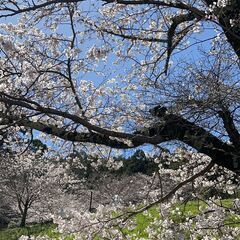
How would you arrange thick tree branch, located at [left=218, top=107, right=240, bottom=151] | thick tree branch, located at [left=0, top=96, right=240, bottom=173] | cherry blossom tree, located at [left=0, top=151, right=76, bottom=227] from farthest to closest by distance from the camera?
cherry blossom tree, located at [left=0, top=151, right=76, bottom=227], thick tree branch, located at [left=0, top=96, right=240, bottom=173], thick tree branch, located at [left=218, top=107, right=240, bottom=151]

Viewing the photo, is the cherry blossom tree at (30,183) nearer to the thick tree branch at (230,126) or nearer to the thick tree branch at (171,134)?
the thick tree branch at (171,134)

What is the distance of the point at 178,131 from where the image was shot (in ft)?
16.4

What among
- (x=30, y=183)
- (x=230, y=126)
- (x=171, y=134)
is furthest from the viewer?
(x=30, y=183)

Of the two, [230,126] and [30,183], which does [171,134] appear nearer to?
[230,126]

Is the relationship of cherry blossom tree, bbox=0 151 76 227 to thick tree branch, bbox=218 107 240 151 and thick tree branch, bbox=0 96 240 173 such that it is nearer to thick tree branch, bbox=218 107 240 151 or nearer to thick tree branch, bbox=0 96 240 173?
thick tree branch, bbox=0 96 240 173

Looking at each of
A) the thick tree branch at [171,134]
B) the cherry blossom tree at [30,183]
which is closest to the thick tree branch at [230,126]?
the thick tree branch at [171,134]

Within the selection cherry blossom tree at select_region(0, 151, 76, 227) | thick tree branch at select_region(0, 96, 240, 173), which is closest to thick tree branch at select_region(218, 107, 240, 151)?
thick tree branch at select_region(0, 96, 240, 173)

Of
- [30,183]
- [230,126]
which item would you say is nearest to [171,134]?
[230,126]

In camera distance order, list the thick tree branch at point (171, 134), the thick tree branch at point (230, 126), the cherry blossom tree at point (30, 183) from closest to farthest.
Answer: the thick tree branch at point (230, 126) → the thick tree branch at point (171, 134) → the cherry blossom tree at point (30, 183)

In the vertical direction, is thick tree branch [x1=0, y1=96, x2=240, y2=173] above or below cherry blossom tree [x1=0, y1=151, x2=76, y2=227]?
below

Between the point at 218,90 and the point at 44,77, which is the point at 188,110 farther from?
the point at 44,77

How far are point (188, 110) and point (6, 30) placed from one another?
4.16 metres

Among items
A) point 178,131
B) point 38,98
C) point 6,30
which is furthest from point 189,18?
point 6,30

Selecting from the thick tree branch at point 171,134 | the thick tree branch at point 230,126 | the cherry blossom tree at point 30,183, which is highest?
the cherry blossom tree at point 30,183
